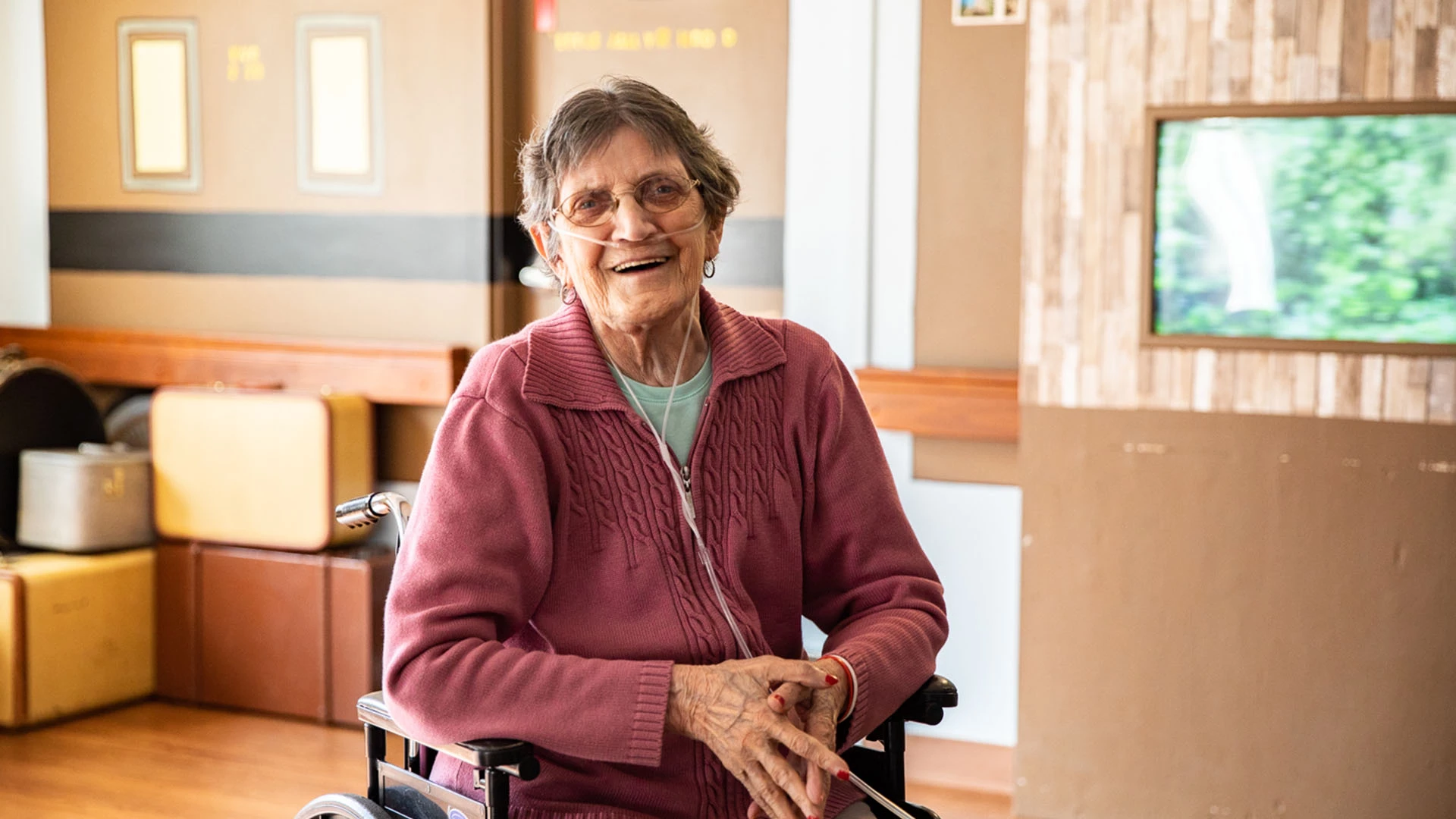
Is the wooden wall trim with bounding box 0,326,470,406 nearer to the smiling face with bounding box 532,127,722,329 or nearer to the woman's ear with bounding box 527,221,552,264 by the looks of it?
the woman's ear with bounding box 527,221,552,264

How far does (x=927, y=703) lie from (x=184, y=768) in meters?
2.33

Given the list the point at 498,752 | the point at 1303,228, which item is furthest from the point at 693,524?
the point at 1303,228

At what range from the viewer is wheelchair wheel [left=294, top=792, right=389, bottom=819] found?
1775 millimetres

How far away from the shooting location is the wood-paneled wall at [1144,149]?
9.05 feet

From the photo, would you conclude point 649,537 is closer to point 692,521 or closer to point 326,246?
point 692,521

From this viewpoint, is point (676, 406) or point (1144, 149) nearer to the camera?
point (676, 406)

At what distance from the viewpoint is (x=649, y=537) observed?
177cm

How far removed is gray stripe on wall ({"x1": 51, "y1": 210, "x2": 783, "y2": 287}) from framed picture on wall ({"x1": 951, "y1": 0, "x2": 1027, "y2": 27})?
2.22ft

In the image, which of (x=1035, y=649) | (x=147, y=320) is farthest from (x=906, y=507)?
(x=147, y=320)

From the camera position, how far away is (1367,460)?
2822mm

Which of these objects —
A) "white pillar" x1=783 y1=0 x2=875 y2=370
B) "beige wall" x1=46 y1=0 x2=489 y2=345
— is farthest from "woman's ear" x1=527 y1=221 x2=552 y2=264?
"beige wall" x1=46 y1=0 x2=489 y2=345

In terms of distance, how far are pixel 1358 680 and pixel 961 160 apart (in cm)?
144

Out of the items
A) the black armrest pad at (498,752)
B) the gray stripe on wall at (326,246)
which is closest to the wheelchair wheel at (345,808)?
the black armrest pad at (498,752)

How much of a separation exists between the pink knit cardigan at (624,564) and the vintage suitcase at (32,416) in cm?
259
